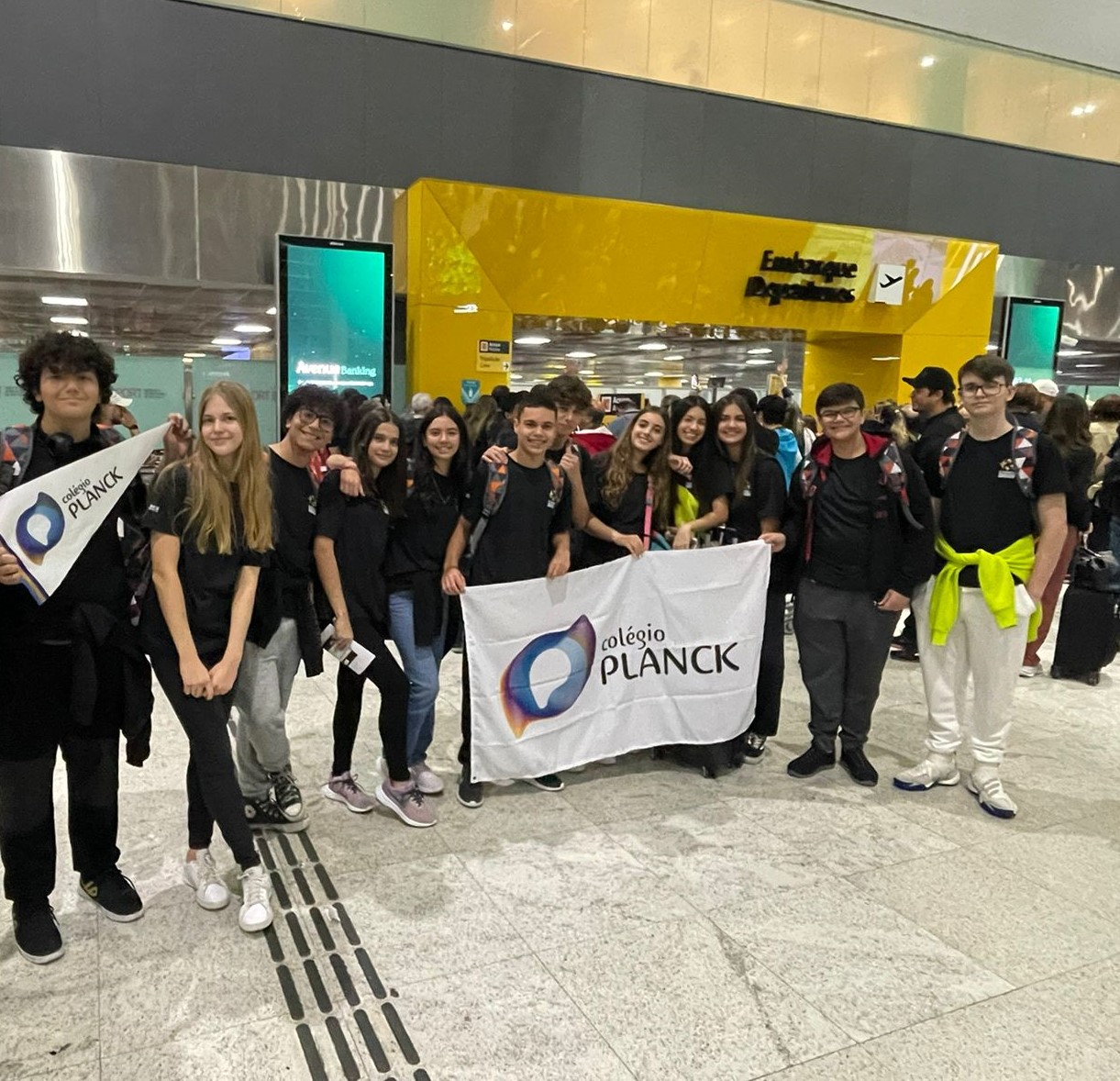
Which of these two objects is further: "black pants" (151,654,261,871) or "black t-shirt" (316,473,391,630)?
"black t-shirt" (316,473,391,630)

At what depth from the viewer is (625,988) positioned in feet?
8.06

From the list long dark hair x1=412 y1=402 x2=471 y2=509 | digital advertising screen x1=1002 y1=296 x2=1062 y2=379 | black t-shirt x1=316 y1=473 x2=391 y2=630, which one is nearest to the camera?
black t-shirt x1=316 y1=473 x2=391 y2=630

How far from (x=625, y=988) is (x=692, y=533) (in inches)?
80.0

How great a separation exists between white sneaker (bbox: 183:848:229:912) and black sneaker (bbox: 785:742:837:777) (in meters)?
2.44

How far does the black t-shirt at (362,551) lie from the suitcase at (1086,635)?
462 centimetres

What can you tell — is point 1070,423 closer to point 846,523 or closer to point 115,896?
point 846,523

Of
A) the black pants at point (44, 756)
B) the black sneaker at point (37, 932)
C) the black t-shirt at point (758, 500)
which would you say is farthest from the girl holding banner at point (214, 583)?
the black t-shirt at point (758, 500)

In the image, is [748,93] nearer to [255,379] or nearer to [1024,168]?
[1024,168]

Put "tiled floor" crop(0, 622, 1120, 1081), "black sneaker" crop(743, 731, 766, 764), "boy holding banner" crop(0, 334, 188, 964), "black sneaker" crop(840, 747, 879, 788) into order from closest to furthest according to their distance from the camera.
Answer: "tiled floor" crop(0, 622, 1120, 1081)
"boy holding banner" crop(0, 334, 188, 964)
"black sneaker" crop(840, 747, 879, 788)
"black sneaker" crop(743, 731, 766, 764)

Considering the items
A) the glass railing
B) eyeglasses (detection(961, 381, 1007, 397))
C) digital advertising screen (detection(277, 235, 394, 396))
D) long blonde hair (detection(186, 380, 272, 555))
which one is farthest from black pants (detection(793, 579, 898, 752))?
the glass railing

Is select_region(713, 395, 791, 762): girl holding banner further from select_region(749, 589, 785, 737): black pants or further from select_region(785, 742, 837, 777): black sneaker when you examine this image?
select_region(785, 742, 837, 777): black sneaker

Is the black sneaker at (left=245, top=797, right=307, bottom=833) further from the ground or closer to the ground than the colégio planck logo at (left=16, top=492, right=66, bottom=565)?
closer to the ground

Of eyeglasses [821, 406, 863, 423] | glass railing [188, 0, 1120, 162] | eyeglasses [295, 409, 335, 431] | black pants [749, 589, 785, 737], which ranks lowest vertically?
black pants [749, 589, 785, 737]

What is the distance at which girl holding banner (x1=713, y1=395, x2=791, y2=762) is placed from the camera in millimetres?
3928
